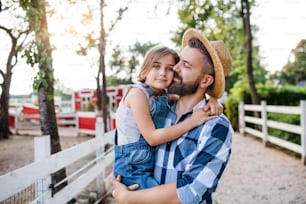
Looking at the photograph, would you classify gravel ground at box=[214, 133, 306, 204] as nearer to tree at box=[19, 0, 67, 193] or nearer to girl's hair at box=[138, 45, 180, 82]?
tree at box=[19, 0, 67, 193]

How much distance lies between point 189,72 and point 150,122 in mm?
292

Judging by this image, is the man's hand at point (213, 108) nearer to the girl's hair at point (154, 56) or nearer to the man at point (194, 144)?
the man at point (194, 144)

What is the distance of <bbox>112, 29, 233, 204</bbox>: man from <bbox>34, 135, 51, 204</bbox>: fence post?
966mm

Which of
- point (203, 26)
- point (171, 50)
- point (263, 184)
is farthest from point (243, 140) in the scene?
point (171, 50)

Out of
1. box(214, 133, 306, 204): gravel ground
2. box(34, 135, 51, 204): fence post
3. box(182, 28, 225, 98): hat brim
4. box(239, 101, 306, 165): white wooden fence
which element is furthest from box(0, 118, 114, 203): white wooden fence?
box(239, 101, 306, 165): white wooden fence

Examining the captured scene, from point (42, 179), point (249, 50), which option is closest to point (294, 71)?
point (249, 50)

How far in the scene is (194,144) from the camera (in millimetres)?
1504

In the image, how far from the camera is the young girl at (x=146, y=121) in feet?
5.16

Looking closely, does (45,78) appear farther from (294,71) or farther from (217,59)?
(294,71)

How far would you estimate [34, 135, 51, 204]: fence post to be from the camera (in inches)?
96.0

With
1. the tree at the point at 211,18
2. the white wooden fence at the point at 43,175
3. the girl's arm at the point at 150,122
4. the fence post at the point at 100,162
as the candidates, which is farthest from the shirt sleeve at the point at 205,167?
the tree at the point at 211,18

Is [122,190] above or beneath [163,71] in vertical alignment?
beneath

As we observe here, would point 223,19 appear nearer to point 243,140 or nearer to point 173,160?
point 243,140

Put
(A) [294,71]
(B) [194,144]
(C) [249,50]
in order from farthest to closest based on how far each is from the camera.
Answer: (A) [294,71] → (C) [249,50] → (B) [194,144]
